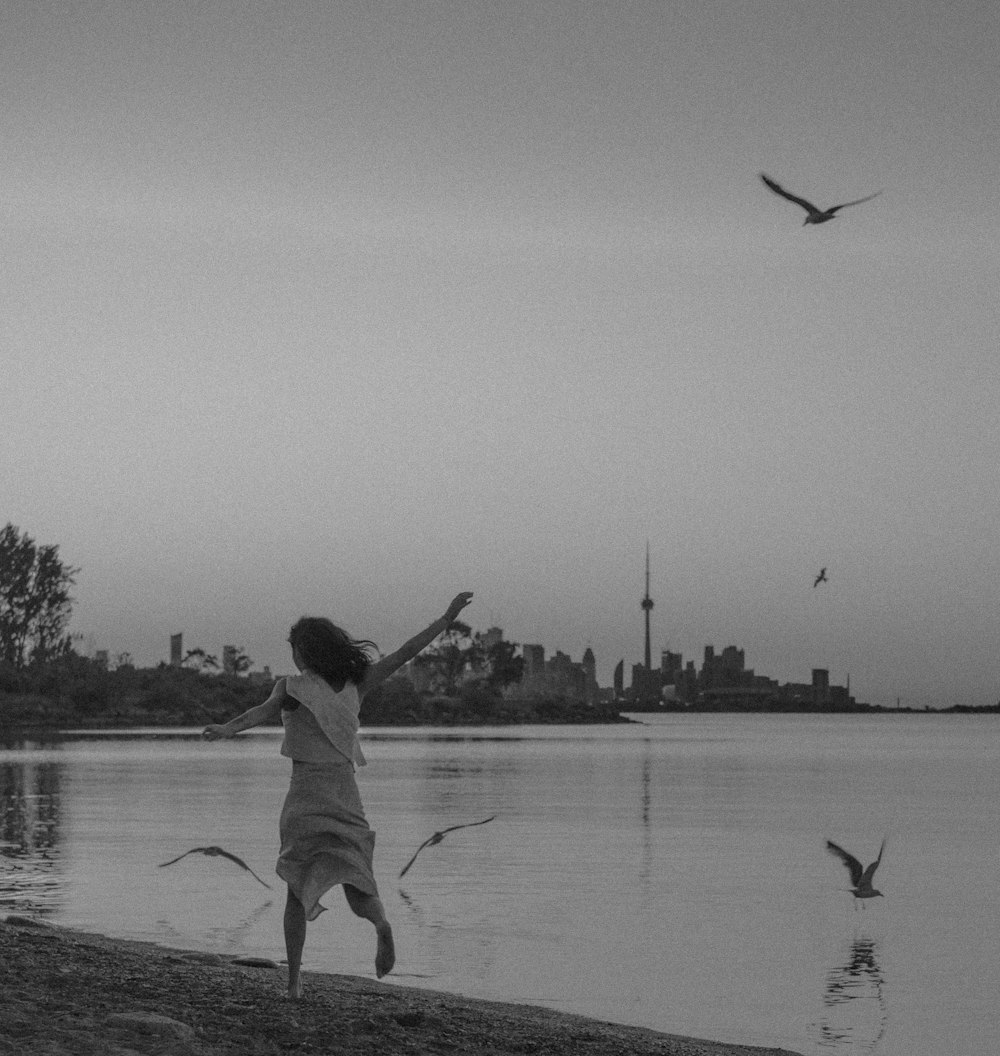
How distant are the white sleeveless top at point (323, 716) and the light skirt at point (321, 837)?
79mm

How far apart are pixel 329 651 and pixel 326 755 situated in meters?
0.49

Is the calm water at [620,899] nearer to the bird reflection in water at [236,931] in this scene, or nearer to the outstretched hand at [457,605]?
the bird reflection in water at [236,931]

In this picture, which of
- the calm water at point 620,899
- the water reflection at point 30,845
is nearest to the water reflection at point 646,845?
the calm water at point 620,899

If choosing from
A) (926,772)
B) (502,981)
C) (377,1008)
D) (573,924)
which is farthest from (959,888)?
(926,772)

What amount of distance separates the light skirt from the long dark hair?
0.43m

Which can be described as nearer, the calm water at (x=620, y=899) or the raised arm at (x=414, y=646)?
the raised arm at (x=414, y=646)

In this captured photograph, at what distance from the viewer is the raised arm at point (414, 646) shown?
280 inches

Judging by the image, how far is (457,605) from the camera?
23.7 feet

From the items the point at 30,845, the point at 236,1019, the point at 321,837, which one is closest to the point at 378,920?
the point at 321,837

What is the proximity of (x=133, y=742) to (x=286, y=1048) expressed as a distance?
89984 mm

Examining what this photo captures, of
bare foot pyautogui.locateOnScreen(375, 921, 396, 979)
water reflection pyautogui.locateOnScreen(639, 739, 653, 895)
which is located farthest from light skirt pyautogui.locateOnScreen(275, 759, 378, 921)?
water reflection pyautogui.locateOnScreen(639, 739, 653, 895)

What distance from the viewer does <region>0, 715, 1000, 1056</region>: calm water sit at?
12.5 metres

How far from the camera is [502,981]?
1280 centimetres

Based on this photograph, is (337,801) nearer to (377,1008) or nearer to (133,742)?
(377,1008)
